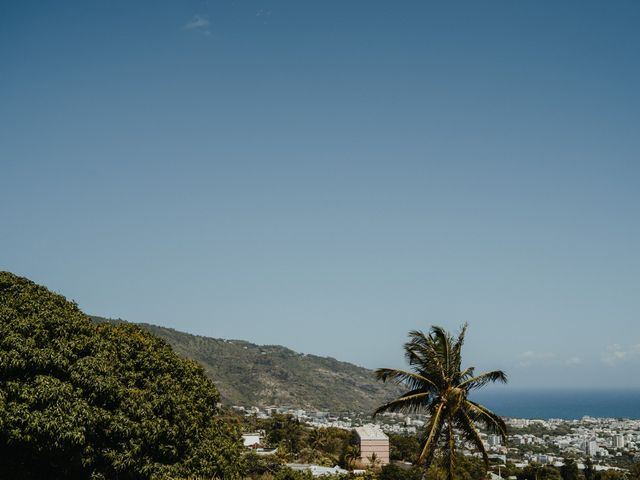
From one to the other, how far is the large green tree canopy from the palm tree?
692cm

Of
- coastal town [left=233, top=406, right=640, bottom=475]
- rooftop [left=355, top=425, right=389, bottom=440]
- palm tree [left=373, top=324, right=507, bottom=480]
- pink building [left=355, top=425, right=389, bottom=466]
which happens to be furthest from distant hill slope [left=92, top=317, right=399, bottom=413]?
palm tree [left=373, top=324, right=507, bottom=480]

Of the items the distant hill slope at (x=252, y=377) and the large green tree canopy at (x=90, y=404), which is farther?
the distant hill slope at (x=252, y=377)

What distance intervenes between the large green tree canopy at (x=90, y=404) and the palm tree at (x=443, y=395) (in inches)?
272

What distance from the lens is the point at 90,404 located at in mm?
15789

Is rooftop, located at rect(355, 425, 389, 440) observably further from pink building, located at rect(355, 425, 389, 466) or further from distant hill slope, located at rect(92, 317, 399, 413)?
distant hill slope, located at rect(92, 317, 399, 413)

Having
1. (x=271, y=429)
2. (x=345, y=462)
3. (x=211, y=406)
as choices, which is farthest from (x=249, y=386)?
(x=211, y=406)

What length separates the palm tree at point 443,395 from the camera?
14.4 metres

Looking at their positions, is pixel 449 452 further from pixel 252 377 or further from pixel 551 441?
pixel 252 377

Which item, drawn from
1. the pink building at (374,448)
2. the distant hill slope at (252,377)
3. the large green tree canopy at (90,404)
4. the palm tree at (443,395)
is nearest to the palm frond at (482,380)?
the palm tree at (443,395)

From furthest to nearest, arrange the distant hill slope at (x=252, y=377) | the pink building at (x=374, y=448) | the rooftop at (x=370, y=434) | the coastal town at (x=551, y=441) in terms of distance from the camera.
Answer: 1. the distant hill slope at (x=252, y=377)
2. the coastal town at (x=551, y=441)
3. the rooftop at (x=370, y=434)
4. the pink building at (x=374, y=448)

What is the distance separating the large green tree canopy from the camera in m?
14.5

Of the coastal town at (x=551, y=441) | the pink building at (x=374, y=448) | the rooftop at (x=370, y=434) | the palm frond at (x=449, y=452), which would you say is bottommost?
the coastal town at (x=551, y=441)

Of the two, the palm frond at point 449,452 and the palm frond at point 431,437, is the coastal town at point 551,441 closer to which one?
the palm frond at point 449,452

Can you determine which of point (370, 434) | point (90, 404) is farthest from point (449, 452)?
point (370, 434)
